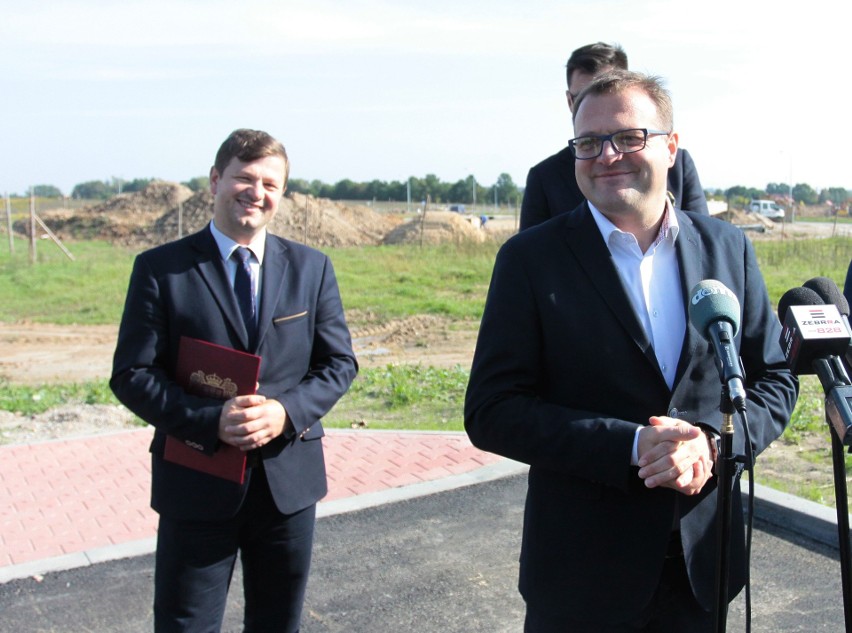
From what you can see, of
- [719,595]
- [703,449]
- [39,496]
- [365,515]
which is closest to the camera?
[719,595]

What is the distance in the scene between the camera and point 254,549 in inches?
135

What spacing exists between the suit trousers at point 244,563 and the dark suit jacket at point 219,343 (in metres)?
0.07

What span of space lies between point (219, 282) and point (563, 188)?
5.77ft

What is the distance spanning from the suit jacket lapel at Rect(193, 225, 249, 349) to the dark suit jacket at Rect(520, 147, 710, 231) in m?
1.49

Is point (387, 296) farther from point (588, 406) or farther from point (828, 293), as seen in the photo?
point (828, 293)

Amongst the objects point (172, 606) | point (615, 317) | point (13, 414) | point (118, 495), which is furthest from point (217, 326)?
point (13, 414)

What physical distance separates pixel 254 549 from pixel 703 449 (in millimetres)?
1849

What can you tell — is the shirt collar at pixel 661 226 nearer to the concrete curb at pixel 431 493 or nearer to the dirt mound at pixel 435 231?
the concrete curb at pixel 431 493

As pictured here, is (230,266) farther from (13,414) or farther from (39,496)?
(13,414)


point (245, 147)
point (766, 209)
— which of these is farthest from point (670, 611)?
point (766, 209)

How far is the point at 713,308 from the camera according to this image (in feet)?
6.66

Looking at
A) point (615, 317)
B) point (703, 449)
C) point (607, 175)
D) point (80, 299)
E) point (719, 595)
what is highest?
point (607, 175)

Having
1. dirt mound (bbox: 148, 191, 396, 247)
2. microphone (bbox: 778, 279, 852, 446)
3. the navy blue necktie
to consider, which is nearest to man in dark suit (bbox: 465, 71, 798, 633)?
microphone (bbox: 778, 279, 852, 446)

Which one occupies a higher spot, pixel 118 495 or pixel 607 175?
pixel 607 175
